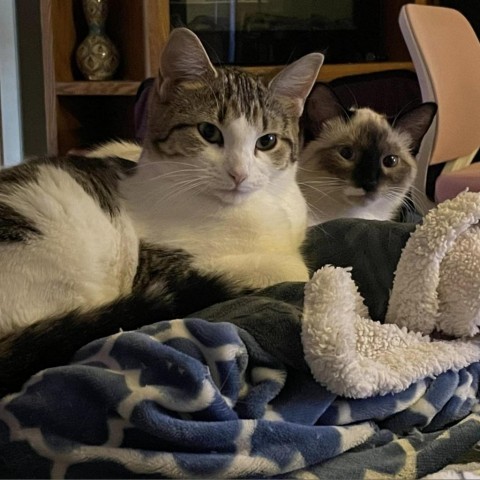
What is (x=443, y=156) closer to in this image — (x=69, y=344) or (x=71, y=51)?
(x=71, y=51)

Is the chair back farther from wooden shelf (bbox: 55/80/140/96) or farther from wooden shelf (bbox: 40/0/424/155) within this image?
wooden shelf (bbox: 55/80/140/96)

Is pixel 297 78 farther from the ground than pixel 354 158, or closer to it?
farther from the ground

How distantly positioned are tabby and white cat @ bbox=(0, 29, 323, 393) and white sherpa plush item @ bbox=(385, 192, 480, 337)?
218 mm

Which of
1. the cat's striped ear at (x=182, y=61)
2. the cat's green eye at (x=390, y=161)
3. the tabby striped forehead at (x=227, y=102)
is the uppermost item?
the cat's striped ear at (x=182, y=61)

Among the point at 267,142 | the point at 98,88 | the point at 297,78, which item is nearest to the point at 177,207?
the point at 267,142

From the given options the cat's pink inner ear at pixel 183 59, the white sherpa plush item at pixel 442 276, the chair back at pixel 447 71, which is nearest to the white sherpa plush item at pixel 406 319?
the white sherpa plush item at pixel 442 276

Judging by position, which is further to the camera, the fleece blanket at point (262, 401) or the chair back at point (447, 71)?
the chair back at point (447, 71)

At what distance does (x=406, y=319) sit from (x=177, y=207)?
450mm

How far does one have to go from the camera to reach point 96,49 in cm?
256

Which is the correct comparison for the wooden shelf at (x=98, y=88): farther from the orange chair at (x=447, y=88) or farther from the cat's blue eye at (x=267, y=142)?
the cat's blue eye at (x=267, y=142)

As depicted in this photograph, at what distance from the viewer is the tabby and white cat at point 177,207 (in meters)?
0.95

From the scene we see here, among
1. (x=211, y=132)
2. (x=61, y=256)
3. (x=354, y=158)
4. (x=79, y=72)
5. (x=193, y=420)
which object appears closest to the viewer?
(x=193, y=420)

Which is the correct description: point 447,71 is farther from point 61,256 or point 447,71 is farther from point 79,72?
point 61,256

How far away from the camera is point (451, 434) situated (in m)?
0.72
